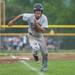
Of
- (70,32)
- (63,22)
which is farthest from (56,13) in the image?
(70,32)

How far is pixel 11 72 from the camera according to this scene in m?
10.6

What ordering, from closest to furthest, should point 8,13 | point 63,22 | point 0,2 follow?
point 0,2 < point 63,22 < point 8,13

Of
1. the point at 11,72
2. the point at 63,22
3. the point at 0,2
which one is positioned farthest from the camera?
the point at 63,22

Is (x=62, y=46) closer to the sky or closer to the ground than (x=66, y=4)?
closer to the ground

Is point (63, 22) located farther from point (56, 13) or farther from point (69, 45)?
point (69, 45)

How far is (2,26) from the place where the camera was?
21859mm

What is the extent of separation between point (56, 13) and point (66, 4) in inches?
69.3

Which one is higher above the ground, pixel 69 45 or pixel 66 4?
pixel 66 4

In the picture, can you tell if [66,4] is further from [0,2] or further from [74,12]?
[0,2]

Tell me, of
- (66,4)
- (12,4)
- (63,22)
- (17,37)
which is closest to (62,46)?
(17,37)

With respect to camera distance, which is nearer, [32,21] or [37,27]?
[37,27]

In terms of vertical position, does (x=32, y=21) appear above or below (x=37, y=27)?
above

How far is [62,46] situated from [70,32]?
952 millimetres

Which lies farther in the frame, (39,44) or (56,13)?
(56,13)
